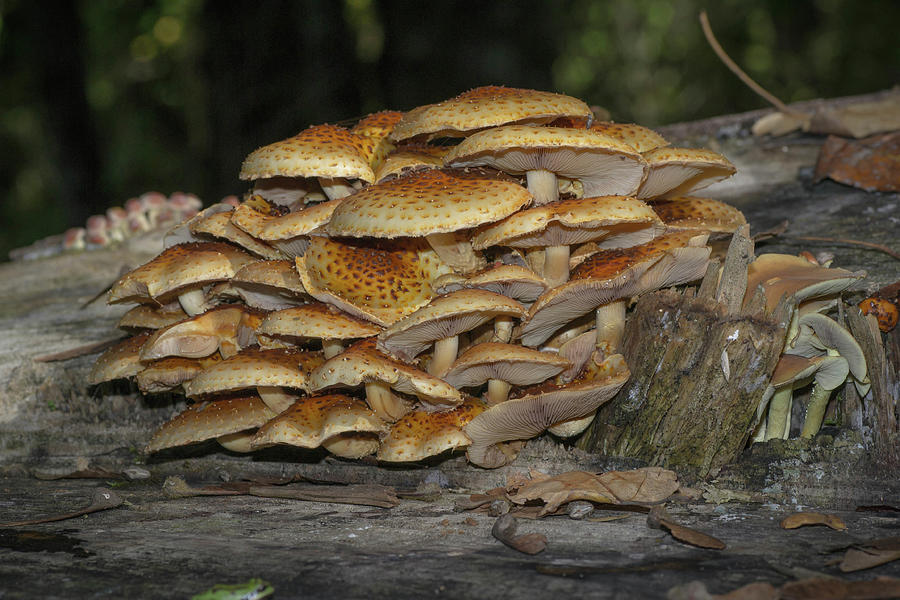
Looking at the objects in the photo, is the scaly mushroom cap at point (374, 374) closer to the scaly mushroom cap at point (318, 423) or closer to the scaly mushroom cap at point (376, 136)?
the scaly mushroom cap at point (318, 423)

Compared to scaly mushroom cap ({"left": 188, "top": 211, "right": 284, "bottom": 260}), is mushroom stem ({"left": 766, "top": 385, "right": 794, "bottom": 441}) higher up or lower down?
lower down

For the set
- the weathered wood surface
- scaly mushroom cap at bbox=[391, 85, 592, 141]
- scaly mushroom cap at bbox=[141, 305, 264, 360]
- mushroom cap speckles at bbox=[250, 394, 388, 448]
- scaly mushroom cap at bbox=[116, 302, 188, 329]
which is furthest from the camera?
scaly mushroom cap at bbox=[116, 302, 188, 329]

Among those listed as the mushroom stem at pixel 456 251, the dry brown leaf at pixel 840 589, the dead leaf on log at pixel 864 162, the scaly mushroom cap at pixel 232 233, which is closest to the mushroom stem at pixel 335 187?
the scaly mushroom cap at pixel 232 233

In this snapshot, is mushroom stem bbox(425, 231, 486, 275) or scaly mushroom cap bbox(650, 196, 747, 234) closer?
mushroom stem bbox(425, 231, 486, 275)

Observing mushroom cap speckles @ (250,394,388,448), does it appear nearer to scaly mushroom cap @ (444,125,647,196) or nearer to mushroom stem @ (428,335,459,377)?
mushroom stem @ (428,335,459,377)

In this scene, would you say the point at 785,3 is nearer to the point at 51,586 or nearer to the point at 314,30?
the point at 314,30

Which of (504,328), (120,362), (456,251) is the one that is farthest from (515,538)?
(120,362)

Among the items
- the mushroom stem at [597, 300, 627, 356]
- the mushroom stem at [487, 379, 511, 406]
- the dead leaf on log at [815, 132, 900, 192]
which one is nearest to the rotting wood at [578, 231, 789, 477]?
the mushroom stem at [597, 300, 627, 356]

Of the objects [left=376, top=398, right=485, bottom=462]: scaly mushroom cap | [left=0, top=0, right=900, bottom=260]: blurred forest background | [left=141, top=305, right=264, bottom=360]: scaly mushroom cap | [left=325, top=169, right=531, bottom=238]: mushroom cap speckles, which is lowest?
[left=376, top=398, right=485, bottom=462]: scaly mushroom cap
